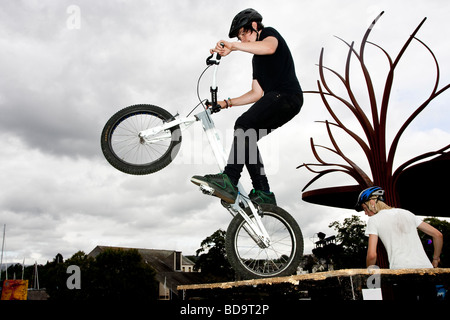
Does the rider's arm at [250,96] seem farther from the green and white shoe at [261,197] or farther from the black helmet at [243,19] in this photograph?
the green and white shoe at [261,197]

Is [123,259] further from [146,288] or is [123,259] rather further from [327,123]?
[327,123]

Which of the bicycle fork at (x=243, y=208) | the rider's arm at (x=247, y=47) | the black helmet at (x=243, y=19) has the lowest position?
the bicycle fork at (x=243, y=208)

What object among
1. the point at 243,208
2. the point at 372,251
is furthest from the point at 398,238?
the point at 243,208

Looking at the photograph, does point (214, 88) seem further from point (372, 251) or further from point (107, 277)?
point (107, 277)

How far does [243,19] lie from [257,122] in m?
1.38

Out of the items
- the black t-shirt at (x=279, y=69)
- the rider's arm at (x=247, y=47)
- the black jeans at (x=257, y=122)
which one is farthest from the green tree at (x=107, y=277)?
the rider's arm at (x=247, y=47)

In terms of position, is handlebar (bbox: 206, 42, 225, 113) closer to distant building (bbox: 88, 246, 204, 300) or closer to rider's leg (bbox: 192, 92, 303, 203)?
rider's leg (bbox: 192, 92, 303, 203)

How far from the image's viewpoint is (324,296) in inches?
132

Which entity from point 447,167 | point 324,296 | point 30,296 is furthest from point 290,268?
point 30,296

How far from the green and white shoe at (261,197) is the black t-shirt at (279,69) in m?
1.38

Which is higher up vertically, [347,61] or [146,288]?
[347,61]

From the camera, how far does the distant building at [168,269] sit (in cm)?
9162

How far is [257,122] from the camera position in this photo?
16.0 feet

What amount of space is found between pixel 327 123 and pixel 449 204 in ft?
37.6
